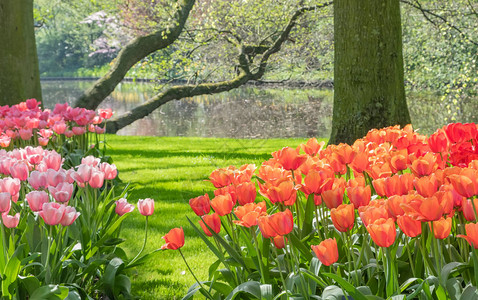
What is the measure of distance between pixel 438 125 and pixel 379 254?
15.1 meters

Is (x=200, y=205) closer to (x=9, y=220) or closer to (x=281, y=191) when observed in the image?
(x=281, y=191)

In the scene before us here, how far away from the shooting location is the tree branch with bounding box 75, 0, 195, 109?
10.3 metres

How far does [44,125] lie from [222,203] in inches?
122

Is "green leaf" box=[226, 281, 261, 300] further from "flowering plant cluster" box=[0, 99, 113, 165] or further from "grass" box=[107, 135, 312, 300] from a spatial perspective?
"flowering plant cluster" box=[0, 99, 113, 165]

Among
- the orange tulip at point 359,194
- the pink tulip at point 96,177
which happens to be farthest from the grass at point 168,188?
the orange tulip at point 359,194

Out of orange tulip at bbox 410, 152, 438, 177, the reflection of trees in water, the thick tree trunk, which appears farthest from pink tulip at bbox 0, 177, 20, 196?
the reflection of trees in water

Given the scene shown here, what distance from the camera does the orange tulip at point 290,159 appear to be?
1.99 m

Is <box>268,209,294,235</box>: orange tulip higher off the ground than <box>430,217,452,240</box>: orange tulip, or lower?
higher

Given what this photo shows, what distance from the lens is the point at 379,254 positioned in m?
1.88

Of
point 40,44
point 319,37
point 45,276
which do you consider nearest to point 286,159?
point 45,276

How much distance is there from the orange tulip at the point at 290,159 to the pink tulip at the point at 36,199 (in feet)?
2.96

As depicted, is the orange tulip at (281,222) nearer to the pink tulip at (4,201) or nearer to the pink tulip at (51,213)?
the pink tulip at (51,213)

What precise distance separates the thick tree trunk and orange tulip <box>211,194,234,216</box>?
12.8 feet

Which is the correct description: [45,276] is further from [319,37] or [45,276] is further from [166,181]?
[319,37]
